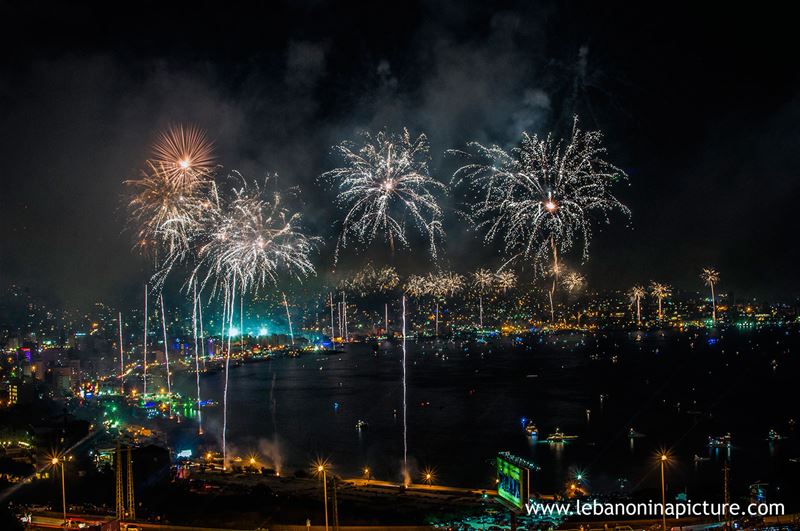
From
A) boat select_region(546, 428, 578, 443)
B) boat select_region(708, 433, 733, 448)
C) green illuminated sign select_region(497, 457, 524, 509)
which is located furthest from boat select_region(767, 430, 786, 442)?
green illuminated sign select_region(497, 457, 524, 509)

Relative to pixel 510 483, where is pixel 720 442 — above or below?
below

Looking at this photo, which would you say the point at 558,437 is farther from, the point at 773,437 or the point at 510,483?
the point at 510,483

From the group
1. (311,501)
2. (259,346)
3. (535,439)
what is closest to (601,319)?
(259,346)

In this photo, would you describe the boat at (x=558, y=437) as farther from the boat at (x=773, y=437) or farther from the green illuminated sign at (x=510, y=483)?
the green illuminated sign at (x=510, y=483)

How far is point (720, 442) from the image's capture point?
20656 millimetres

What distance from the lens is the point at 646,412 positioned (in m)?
27.2

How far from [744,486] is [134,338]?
2505 inches

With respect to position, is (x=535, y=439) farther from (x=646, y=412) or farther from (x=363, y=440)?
(x=646, y=412)

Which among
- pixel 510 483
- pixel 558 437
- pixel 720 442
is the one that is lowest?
pixel 720 442

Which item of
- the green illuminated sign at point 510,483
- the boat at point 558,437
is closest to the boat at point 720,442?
the boat at point 558,437

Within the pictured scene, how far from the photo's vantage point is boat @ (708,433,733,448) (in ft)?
67.2

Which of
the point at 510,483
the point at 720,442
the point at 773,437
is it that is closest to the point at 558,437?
the point at 720,442

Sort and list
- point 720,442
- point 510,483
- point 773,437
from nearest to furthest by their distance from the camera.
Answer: point 510,483 < point 720,442 < point 773,437

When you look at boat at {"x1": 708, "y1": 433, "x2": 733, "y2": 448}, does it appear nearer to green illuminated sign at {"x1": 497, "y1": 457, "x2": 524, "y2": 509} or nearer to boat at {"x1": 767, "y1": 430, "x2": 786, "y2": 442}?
boat at {"x1": 767, "y1": 430, "x2": 786, "y2": 442}
